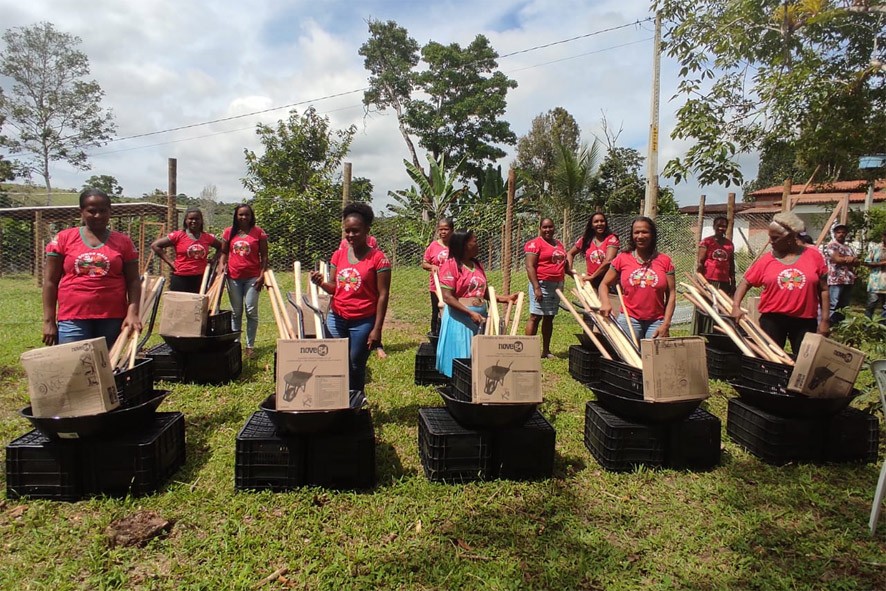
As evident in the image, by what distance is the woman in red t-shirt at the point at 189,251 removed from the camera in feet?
17.9

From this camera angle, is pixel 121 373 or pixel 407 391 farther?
pixel 407 391

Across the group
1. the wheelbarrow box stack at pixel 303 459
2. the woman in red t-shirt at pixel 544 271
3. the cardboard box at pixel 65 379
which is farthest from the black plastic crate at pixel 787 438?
the cardboard box at pixel 65 379

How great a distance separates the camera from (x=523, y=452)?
10.6ft

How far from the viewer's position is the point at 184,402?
14.8ft

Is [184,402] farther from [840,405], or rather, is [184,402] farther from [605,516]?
[840,405]

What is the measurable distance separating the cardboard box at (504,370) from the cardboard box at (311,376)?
758mm

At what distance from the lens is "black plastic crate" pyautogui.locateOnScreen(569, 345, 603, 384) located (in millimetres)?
5270

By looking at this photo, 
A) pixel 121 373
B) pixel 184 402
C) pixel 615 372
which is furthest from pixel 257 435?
pixel 615 372

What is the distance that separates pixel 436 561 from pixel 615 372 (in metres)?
1.87

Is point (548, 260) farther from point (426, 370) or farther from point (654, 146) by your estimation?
point (654, 146)

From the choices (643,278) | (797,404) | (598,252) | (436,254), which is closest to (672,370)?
(797,404)

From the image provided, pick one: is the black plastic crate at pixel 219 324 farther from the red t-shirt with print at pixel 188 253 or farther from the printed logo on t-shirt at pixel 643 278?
the printed logo on t-shirt at pixel 643 278

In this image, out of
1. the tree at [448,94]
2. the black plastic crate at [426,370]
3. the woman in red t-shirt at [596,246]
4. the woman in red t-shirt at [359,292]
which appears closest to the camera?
the woman in red t-shirt at [359,292]

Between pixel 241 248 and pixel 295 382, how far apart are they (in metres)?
3.14
